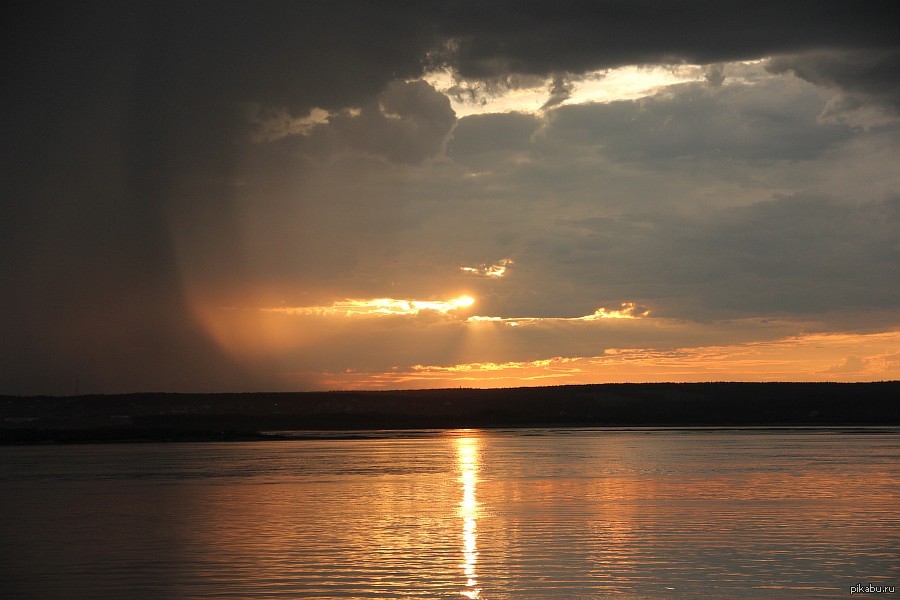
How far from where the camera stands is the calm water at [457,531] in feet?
77.1

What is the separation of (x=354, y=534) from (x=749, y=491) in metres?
20.9

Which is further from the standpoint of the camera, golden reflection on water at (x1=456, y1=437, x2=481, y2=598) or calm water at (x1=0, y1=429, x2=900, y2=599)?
calm water at (x1=0, y1=429, x2=900, y2=599)

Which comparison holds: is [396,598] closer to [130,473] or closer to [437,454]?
[130,473]

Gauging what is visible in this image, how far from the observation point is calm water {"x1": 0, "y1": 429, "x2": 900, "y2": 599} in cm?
2350

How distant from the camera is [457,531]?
3241 centimetres

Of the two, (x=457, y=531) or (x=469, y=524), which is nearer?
(x=457, y=531)

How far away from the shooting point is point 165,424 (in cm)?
19412

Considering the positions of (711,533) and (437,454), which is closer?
(711,533)

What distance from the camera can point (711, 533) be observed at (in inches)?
1226

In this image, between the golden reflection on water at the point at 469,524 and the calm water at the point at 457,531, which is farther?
the calm water at the point at 457,531

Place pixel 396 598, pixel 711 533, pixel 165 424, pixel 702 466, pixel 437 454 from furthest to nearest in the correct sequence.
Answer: pixel 165 424 < pixel 437 454 < pixel 702 466 < pixel 711 533 < pixel 396 598

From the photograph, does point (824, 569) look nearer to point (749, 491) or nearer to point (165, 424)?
point (749, 491)

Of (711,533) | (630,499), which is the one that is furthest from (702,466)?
(711,533)

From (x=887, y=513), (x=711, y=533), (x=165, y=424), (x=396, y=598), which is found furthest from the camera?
(x=165, y=424)
